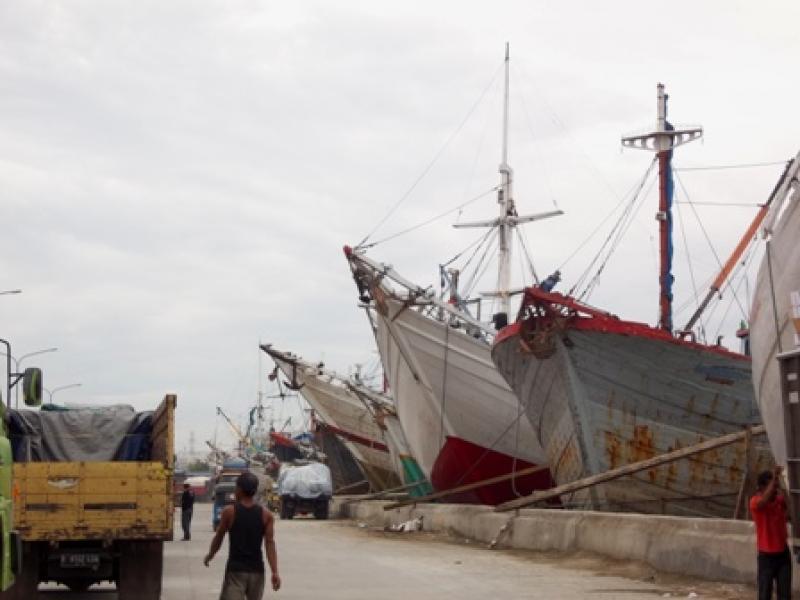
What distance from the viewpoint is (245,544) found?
8141 mm

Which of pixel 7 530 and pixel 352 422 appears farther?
pixel 352 422

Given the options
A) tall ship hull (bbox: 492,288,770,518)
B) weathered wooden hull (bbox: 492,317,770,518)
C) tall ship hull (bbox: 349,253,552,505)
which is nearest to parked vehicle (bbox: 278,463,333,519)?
tall ship hull (bbox: 349,253,552,505)

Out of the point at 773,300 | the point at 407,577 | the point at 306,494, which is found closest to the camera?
the point at 773,300

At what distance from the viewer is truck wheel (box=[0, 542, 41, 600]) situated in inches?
490

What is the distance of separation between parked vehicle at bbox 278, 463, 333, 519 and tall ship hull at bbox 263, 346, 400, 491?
7.99 m

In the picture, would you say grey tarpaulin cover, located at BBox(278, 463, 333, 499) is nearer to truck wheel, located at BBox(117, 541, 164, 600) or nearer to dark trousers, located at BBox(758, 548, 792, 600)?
truck wheel, located at BBox(117, 541, 164, 600)

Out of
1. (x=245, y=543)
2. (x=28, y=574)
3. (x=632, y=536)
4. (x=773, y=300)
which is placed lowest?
(x=28, y=574)

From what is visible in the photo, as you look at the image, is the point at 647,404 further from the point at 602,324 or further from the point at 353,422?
the point at 353,422

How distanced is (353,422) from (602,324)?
31.4 m

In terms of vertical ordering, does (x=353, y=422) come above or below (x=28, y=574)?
above

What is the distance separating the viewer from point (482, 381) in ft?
104

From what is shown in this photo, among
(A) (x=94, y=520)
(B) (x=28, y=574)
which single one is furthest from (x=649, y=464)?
(B) (x=28, y=574)

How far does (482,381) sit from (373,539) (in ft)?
23.8

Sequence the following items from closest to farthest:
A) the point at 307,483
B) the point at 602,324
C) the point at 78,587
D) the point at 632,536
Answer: the point at 78,587
the point at 632,536
the point at 602,324
the point at 307,483
